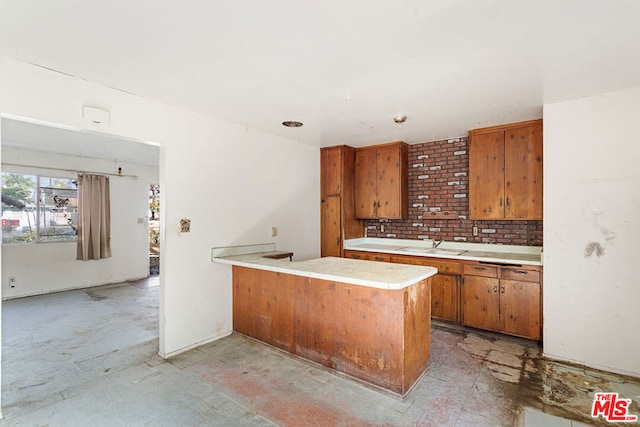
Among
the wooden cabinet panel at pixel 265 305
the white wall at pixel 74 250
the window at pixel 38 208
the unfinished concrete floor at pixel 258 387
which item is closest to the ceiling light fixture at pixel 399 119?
the wooden cabinet panel at pixel 265 305

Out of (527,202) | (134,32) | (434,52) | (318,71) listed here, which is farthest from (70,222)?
(527,202)

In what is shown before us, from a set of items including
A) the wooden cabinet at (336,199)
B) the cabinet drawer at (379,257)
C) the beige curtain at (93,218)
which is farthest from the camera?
the beige curtain at (93,218)

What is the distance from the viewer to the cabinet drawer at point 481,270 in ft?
11.7

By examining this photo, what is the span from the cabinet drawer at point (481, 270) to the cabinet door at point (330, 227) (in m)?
1.78

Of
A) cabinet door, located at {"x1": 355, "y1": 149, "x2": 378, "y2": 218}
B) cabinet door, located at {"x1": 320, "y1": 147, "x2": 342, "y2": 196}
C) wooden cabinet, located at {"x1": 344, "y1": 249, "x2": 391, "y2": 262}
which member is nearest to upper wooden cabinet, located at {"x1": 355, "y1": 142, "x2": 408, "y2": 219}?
cabinet door, located at {"x1": 355, "y1": 149, "x2": 378, "y2": 218}

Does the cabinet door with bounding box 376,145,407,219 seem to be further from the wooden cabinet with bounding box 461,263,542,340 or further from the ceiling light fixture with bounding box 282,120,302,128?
the ceiling light fixture with bounding box 282,120,302,128

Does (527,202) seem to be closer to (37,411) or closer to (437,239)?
(437,239)

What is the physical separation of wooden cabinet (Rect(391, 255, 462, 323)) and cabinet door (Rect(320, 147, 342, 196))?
1683 millimetres

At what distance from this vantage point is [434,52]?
204 centimetres

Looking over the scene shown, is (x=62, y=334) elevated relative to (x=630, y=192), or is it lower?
lower

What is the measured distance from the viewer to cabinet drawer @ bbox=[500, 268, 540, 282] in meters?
3.29

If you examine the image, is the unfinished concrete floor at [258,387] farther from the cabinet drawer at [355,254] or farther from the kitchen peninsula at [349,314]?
the cabinet drawer at [355,254]

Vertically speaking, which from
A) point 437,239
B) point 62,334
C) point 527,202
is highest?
point 527,202

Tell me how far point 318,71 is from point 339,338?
7.05 ft
